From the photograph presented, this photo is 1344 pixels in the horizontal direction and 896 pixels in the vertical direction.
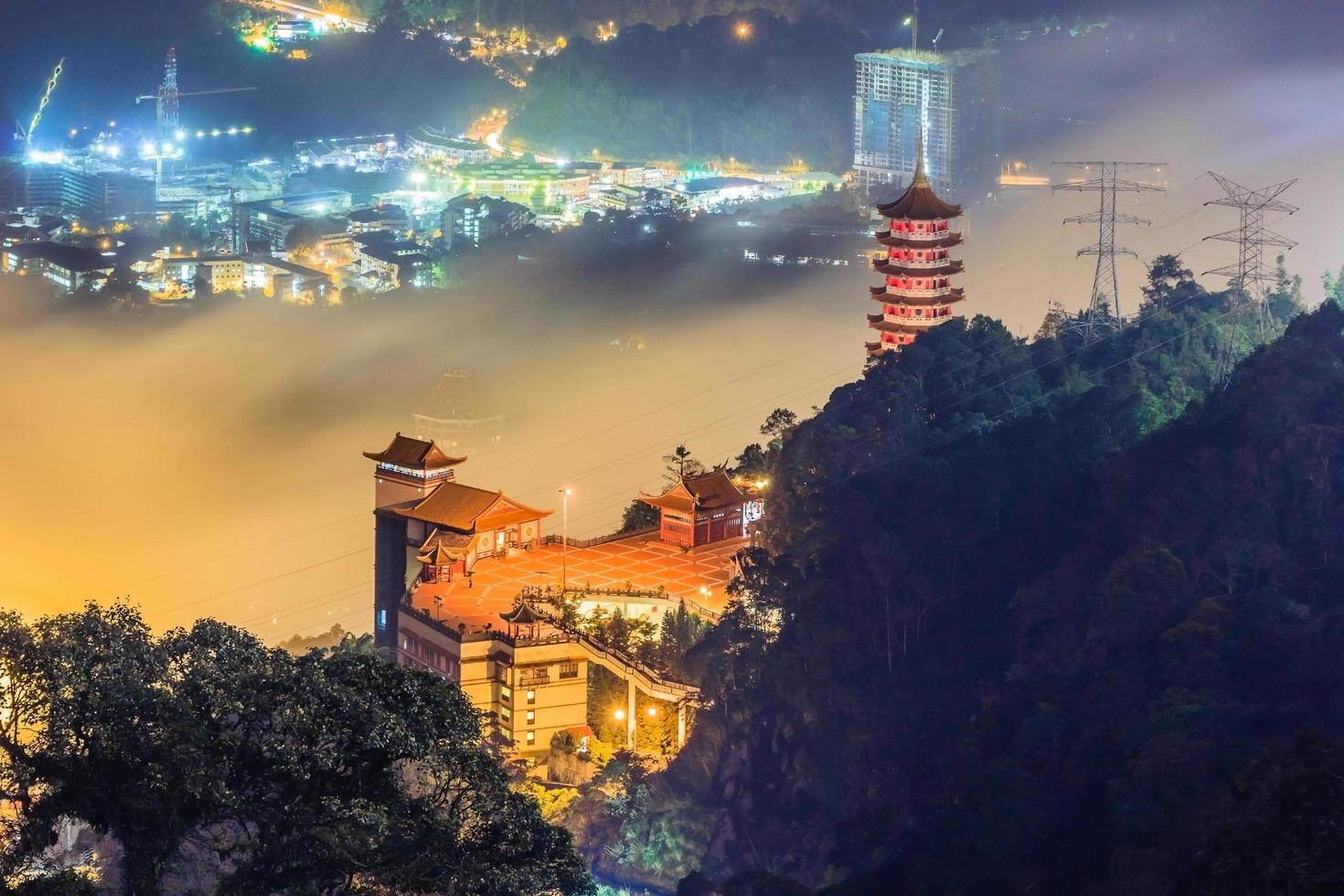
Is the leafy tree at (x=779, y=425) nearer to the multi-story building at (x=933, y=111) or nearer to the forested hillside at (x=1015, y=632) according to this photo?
the forested hillside at (x=1015, y=632)

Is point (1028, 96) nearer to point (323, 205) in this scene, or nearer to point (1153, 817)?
point (323, 205)

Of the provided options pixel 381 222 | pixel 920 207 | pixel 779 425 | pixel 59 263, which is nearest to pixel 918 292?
pixel 920 207

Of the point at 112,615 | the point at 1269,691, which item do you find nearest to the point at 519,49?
the point at 1269,691

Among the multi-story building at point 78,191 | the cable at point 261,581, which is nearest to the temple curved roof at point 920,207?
the cable at point 261,581

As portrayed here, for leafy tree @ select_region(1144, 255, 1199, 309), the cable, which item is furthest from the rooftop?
the cable

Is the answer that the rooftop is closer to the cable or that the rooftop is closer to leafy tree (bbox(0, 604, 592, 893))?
leafy tree (bbox(0, 604, 592, 893))

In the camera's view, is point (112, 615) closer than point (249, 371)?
Yes
